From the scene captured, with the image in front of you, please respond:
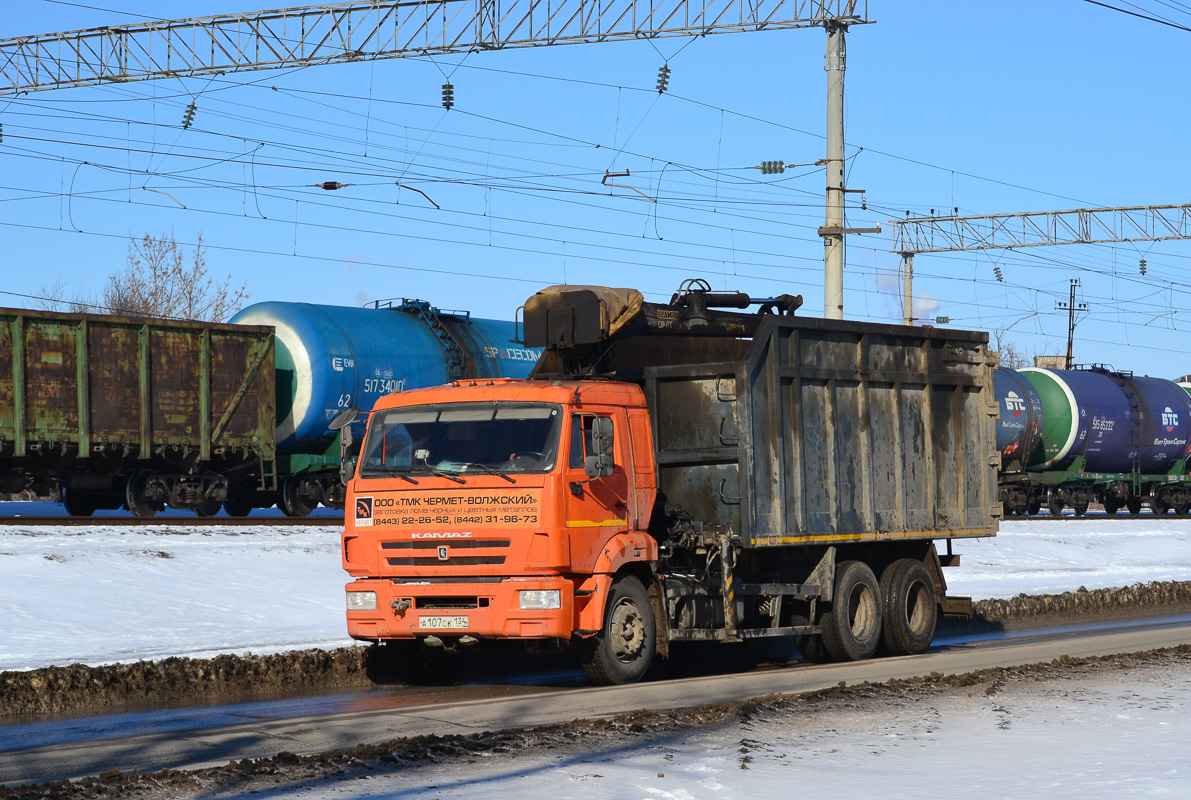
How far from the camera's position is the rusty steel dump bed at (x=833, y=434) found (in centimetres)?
1226

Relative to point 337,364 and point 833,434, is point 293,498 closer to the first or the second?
point 337,364

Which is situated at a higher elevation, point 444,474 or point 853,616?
point 444,474

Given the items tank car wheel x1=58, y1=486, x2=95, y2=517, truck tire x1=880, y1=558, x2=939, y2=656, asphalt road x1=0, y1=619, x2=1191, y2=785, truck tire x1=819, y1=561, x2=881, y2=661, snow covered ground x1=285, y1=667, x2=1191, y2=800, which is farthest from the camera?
tank car wheel x1=58, y1=486, x2=95, y2=517

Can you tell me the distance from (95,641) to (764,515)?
613cm

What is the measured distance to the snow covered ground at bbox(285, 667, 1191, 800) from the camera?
693 centimetres

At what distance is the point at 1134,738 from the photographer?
8.73m

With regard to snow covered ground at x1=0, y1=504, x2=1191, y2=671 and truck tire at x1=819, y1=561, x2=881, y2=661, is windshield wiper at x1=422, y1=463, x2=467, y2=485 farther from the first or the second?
truck tire at x1=819, y1=561, x2=881, y2=661

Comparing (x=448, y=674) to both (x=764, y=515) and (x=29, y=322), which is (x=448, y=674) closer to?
(x=764, y=515)

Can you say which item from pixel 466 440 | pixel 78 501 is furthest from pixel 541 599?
pixel 78 501

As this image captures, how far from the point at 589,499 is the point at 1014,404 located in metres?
27.0

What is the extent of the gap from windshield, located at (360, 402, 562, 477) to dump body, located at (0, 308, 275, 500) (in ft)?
43.3

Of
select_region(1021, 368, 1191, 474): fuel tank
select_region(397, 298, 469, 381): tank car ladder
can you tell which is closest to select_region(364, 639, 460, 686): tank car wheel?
select_region(397, 298, 469, 381): tank car ladder

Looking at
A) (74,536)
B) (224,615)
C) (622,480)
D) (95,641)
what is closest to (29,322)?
(74,536)

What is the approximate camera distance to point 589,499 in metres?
10.9
